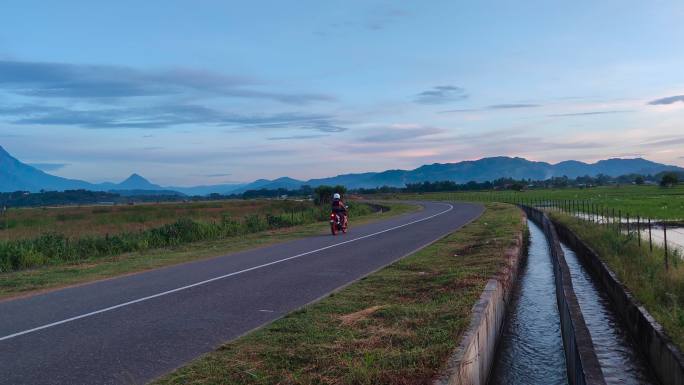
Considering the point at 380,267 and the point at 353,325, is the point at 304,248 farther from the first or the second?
the point at 353,325

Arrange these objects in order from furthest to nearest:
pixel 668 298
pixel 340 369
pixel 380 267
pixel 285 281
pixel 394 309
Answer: pixel 380 267
pixel 285 281
pixel 668 298
pixel 394 309
pixel 340 369

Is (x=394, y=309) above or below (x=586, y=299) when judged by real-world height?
above

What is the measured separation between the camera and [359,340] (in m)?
6.84

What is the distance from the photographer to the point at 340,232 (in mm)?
25500

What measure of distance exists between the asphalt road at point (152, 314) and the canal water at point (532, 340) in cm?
312

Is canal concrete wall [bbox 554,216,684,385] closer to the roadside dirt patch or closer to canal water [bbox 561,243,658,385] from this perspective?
canal water [bbox 561,243,658,385]

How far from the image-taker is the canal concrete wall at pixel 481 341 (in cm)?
579

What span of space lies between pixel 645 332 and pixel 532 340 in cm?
198

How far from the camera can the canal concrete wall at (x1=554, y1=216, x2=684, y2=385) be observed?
697 cm

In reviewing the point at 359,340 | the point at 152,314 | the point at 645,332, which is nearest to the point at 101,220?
the point at 152,314

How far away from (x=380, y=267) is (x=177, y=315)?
6.07m

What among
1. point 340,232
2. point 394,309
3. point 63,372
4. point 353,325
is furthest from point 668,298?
point 340,232

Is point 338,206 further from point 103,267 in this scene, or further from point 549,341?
point 549,341

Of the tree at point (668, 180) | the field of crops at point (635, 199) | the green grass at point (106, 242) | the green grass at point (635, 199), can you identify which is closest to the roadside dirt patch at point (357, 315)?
the green grass at point (106, 242)
